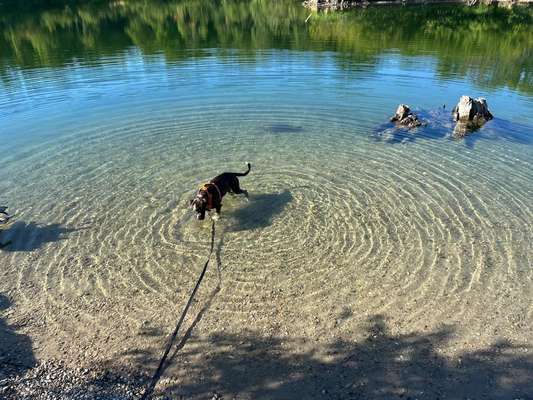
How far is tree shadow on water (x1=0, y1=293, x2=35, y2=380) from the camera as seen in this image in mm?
6800

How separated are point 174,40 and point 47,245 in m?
32.1

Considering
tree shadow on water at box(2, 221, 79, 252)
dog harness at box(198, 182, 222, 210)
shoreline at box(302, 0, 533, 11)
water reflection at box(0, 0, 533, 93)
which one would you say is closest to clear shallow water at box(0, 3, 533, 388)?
tree shadow on water at box(2, 221, 79, 252)

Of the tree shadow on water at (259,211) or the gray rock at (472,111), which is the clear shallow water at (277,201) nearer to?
the tree shadow on water at (259,211)

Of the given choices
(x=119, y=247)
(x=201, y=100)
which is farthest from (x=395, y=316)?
(x=201, y=100)

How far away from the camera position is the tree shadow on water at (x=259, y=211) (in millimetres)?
10828

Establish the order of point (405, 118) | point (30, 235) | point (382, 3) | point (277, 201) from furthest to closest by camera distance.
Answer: point (382, 3)
point (405, 118)
point (277, 201)
point (30, 235)

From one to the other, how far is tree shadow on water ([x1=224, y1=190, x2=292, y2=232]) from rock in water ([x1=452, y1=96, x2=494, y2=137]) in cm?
1006

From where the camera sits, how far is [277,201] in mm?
11977

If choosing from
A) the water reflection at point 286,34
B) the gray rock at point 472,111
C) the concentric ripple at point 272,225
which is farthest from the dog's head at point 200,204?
the water reflection at point 286,34

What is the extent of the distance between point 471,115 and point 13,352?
1892 cm

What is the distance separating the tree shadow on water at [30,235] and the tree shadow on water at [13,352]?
2653 millimetres

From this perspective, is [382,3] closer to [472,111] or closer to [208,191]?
[472,111]

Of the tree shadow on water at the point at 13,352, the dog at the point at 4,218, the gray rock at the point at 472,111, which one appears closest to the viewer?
the tree shadow on water at the point at 13,352

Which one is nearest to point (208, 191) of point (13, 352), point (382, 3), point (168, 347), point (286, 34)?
point (168, 347)
